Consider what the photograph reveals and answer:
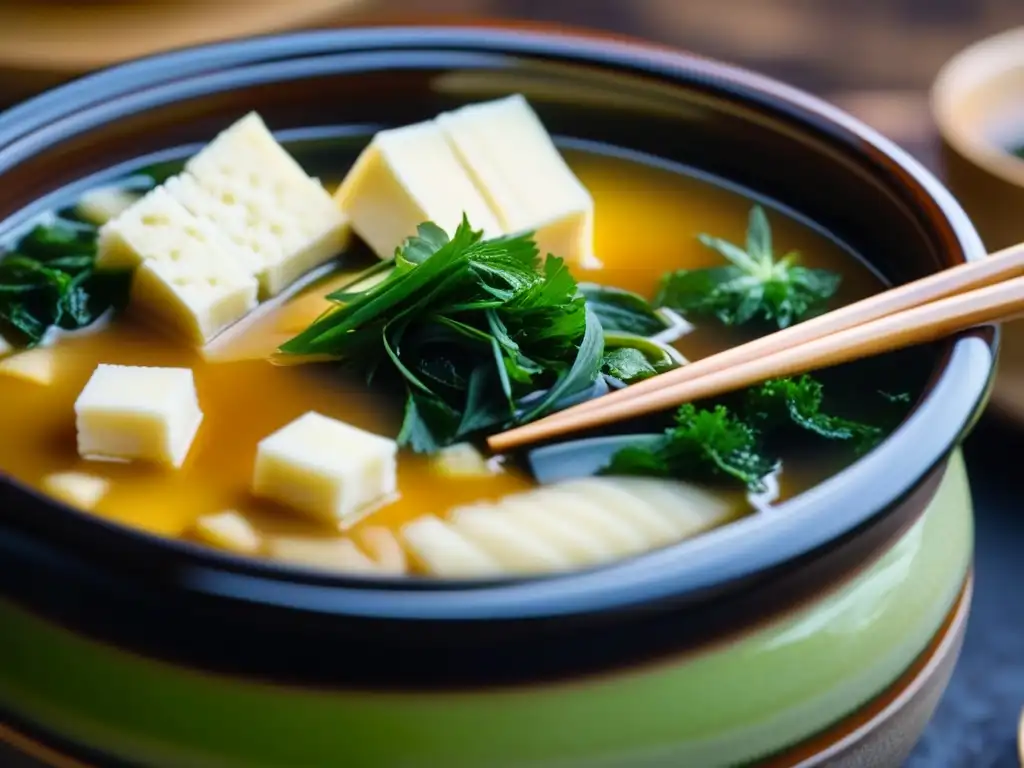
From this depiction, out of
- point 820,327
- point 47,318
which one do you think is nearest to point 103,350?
point 47,318

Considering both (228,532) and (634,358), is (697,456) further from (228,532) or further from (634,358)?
(228,532)

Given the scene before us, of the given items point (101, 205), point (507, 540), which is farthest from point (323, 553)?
point (101, 205)

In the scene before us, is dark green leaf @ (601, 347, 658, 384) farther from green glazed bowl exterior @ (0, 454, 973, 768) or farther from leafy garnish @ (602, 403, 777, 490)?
green glazed bowl exterior @ (0, 454, 973, 768)

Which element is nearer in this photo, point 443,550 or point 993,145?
point 443,550

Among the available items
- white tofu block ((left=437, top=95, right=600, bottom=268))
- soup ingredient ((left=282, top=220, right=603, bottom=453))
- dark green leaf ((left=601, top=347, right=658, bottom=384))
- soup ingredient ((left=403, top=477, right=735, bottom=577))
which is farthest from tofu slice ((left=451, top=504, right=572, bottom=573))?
white tofu block ((left=437, top=95, right=600, bottom=268))

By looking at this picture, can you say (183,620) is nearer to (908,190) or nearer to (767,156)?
(908,190)

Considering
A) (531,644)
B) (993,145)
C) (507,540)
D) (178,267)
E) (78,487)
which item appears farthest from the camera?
(993,145)

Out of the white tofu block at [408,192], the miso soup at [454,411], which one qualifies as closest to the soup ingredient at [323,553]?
the miso soup at [454,411]
